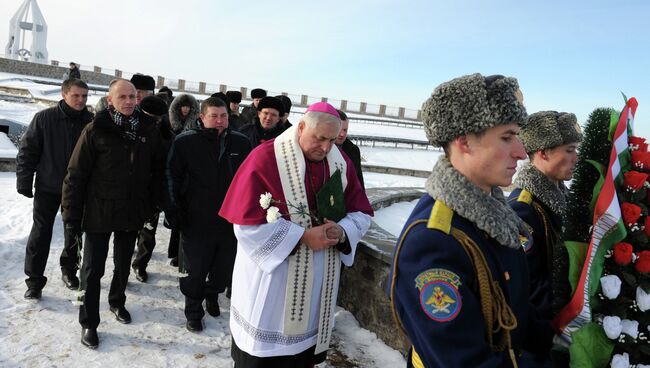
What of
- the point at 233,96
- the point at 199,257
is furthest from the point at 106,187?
the point at 233,96

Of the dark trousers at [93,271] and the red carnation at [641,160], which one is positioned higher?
the red carnation at [641,160]

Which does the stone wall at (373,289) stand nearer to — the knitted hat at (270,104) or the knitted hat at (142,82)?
the knitted hat at (270,104)

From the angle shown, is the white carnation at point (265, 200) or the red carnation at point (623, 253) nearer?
the red carnation at point (623, 253)

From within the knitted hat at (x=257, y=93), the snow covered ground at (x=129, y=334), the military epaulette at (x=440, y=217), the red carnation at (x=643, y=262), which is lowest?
the snow covered ground at (x=129, y=334)

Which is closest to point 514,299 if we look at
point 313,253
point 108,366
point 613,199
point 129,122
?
point 613,199

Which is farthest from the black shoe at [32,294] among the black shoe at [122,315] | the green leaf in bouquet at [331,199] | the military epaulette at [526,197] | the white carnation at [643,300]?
the white carnation at [643,300]

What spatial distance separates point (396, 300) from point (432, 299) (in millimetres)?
234

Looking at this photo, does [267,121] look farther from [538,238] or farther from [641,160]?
[641,160]

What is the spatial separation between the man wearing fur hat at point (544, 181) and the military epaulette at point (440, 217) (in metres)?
1.04

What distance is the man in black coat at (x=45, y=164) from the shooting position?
14.9ft

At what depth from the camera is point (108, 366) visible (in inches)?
140

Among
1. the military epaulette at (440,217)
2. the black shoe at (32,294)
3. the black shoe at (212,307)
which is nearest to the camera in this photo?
the military epaulette at (440,217)

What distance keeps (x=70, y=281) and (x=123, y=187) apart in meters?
1.60

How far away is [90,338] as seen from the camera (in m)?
3.80
